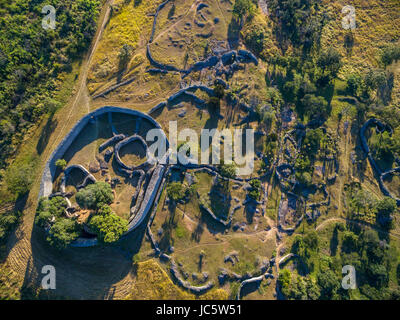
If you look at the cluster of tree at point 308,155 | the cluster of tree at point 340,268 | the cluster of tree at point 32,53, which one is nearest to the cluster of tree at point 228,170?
the cluster of tree at point 308,155

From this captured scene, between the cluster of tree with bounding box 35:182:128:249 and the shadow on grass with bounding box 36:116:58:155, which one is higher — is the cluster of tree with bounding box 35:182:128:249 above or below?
below

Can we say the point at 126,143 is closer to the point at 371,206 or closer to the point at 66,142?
the point at 66,142

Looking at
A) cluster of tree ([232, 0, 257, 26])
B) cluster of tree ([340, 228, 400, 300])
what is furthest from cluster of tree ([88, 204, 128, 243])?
cluster of tree ([232, 0, 257, 26])

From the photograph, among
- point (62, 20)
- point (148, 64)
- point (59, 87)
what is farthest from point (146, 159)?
point (62, 20)

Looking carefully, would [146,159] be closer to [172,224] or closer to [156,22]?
[172,224]

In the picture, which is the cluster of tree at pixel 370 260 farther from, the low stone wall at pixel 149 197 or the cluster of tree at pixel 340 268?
the low stone wall at pixel 149 197

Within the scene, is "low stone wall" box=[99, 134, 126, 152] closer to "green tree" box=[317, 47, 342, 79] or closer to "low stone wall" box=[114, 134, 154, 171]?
"low stone wall" box=[114, 134, 154, 171]

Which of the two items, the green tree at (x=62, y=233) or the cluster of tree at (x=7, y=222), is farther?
the cluster of tree at (x=7, y=222)

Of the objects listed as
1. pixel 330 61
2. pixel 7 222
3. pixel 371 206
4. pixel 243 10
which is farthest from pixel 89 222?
pixel 330 61
